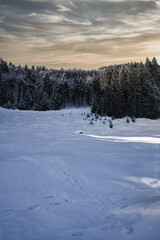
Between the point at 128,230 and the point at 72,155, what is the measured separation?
3.23m

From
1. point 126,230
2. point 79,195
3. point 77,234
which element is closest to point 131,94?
point 79,195

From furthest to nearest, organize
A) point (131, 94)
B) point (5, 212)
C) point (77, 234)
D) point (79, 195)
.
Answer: point (131, 94) → point (79, 195) → point (5, 212) → point (77, 234)

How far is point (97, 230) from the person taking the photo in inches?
88.7

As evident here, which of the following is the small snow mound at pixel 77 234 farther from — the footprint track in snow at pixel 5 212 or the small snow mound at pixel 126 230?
the footprint track in snow at pixel 5 212

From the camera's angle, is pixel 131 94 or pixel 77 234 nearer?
pixel 77 234

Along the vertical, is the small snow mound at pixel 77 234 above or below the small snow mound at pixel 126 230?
below

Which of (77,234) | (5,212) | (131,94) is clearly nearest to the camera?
(77,234)

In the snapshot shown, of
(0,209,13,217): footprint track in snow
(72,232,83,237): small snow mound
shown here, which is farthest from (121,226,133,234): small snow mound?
(0,209,13,217): footprint track in snow

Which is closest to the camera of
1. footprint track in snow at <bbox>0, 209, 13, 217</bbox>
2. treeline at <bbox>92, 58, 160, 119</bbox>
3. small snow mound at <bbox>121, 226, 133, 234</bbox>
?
small snow mound at <bbox>121, 226, 133, 234</bbox>

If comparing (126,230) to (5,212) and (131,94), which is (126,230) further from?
(131,94)

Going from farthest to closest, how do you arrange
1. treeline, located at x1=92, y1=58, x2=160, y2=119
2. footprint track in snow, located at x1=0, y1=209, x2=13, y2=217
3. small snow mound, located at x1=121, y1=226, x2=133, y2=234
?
treeline, located at x1=92, y1=58, x2=160, y2=119
footprint track in snow, located at x1=0, y1=209, x2=13, y2=217
small snow mound, located at x1=121, y1=226, x2=133, y2=234

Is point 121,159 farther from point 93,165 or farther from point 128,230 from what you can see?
point 128,230

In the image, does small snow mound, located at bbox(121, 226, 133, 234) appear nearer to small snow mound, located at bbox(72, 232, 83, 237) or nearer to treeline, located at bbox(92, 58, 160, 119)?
small snow mound, located at bbox(72, 232, 83, 237)

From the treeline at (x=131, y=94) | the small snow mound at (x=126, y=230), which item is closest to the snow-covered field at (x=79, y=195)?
the small snow mound at (x=126, y=230)
